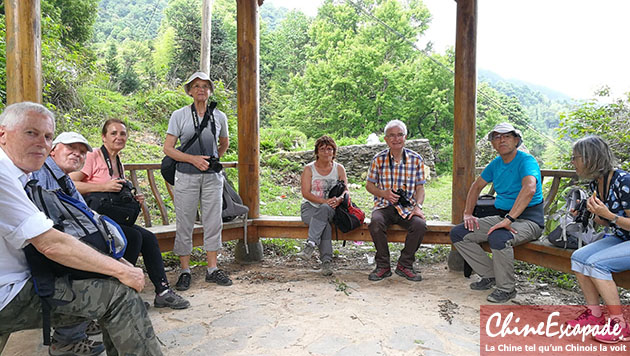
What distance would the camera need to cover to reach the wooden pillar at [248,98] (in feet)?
16.2

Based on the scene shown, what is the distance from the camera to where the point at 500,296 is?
3744mm

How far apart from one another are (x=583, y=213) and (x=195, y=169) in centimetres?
319

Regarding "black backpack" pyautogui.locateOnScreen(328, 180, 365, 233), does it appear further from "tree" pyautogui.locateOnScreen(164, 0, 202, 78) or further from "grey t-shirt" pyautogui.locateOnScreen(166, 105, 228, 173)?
"tree" pyautogui.locateOnScreen(164, 0, 202, 78)

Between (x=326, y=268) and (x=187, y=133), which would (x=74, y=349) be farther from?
(x=326, y=268)

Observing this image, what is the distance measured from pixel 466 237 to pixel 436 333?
4.35ft

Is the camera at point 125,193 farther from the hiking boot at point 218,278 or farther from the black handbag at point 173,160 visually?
the hiking boot at point 218,278

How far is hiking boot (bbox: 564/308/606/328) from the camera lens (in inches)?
118

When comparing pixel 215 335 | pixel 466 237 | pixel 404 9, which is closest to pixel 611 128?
pixel 466 237

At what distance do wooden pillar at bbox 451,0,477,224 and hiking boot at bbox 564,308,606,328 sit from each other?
1.74m

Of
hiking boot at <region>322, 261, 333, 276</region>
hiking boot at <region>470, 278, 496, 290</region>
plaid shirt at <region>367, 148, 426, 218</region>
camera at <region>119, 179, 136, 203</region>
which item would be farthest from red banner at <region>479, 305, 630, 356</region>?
camera at <region>119, 179, 136, 203</region>

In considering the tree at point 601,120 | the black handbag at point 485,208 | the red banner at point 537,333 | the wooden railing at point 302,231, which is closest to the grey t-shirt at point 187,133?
the wooden railing at point 302,231

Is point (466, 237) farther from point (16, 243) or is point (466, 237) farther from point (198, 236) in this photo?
point (16, 243)

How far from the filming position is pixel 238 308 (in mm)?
3535

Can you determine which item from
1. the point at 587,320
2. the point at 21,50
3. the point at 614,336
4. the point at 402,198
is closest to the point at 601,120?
the point at 402,198
